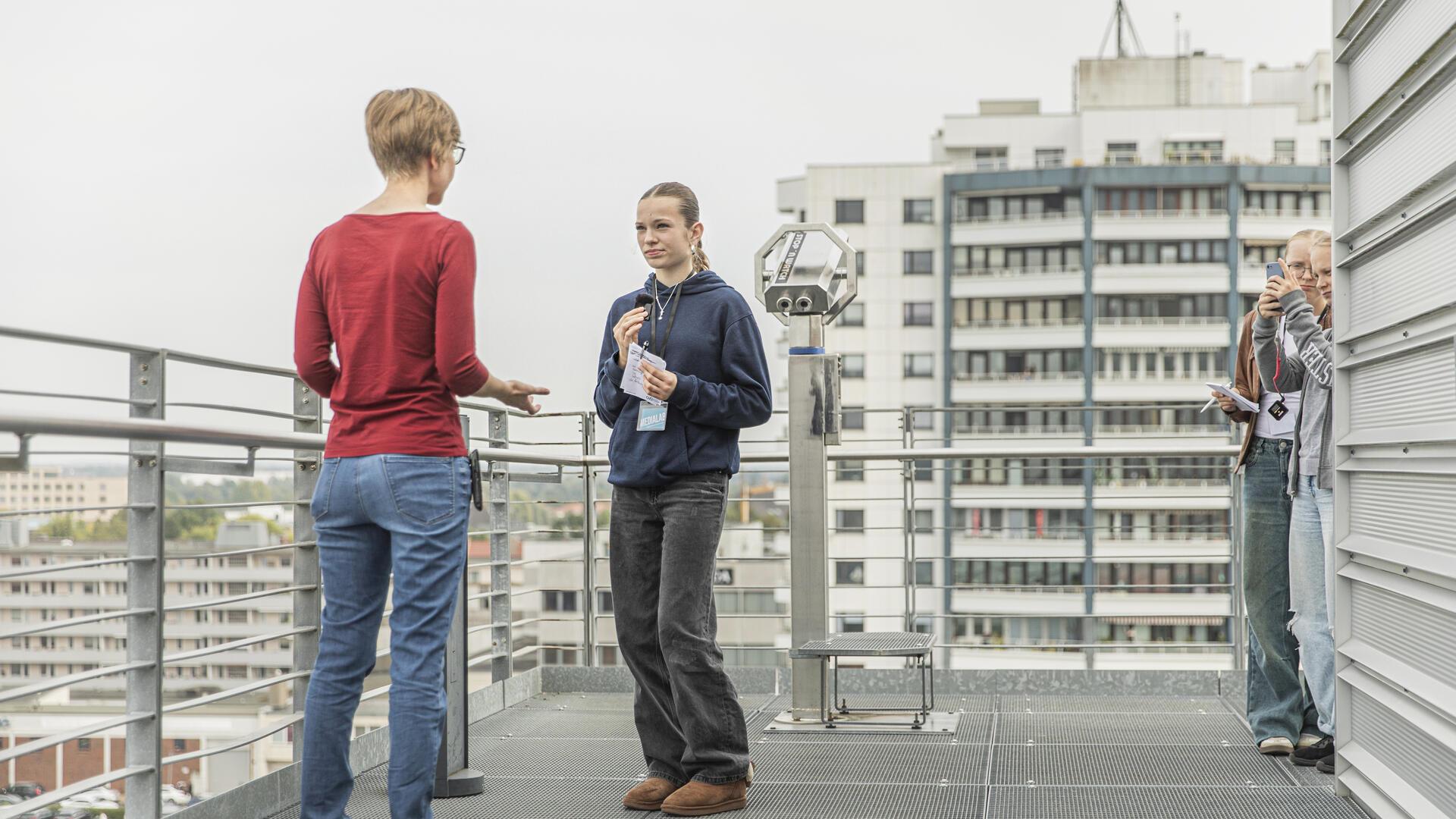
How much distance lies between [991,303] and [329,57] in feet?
172

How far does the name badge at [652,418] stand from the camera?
121 inches

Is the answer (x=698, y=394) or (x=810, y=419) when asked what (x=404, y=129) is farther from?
(x=810, y=419)

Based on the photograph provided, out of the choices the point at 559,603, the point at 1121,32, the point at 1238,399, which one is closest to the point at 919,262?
the point at 1121,32

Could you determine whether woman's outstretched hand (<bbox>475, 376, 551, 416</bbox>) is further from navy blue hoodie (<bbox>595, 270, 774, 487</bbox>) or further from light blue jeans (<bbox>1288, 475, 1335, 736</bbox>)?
light blue jeans (<bbox>1288, 475, 1335, 736</bbox>)

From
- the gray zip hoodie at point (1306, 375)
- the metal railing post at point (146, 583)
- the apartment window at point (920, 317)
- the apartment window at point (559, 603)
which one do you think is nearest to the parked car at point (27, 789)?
the metal railing post at point (146, 583)

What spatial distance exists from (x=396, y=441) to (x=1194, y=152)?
64.3 m

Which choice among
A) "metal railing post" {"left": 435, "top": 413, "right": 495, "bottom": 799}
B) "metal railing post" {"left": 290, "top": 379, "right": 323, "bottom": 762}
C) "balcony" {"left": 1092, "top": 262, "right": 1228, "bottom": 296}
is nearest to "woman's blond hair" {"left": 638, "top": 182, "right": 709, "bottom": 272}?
"metal railing post" {"left": 435, "top": 413, "right": 495, "bottom": 799}

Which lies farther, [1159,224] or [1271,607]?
[1159,224]

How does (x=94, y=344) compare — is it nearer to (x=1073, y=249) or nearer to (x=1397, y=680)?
(x=1397, y=680)

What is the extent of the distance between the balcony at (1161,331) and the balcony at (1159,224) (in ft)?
11.9

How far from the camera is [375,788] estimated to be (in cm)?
341

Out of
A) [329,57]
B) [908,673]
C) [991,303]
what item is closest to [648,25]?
[991,303]

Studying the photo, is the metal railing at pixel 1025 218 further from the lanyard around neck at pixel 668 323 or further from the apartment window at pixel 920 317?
the lanyard around neck at pixel 668 323

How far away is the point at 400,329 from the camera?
2.28 meters
